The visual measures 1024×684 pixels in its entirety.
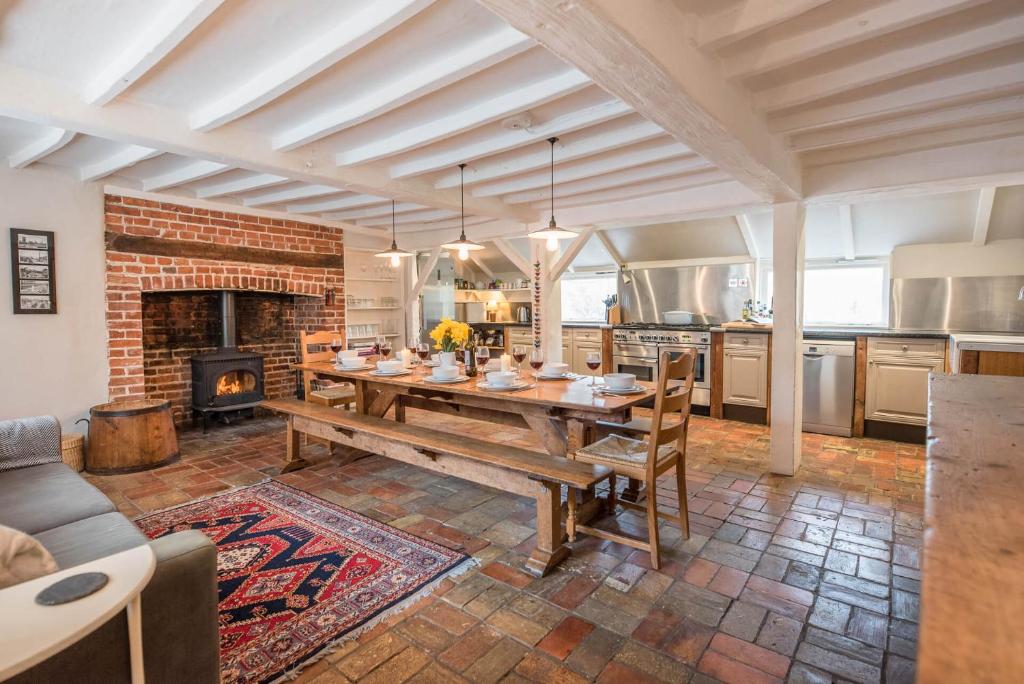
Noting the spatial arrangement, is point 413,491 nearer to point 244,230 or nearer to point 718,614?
point 718,614

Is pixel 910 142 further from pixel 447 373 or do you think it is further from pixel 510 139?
pixel 447 373

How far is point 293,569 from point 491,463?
3.40 ft

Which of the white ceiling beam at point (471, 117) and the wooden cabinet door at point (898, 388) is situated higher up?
the white ceiling beam at point (471, 117)

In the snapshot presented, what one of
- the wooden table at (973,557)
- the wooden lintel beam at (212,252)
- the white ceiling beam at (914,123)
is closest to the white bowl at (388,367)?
the wooden lintel beam at (212,252)

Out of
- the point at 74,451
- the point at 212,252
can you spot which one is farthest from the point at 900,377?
the point at 74,451

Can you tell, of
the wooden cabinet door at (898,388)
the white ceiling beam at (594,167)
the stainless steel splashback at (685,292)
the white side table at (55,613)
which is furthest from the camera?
the stainless steel splashback at (685,292)

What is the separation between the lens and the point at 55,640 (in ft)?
2.74

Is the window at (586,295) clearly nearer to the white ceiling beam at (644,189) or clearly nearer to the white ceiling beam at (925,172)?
the white ceiling beam at (644,189)

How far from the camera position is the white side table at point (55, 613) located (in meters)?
0.81

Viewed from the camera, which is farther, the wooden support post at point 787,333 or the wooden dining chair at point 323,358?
the wooden dining chair at point 323,358

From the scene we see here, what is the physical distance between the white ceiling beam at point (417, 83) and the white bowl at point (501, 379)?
152cm

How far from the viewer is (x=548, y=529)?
2.44 m

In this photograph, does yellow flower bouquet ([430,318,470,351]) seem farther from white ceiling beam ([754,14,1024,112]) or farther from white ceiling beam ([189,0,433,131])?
white ceiling beam ([754,14,1024,112])

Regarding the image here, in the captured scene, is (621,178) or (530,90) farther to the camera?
(621,178)
